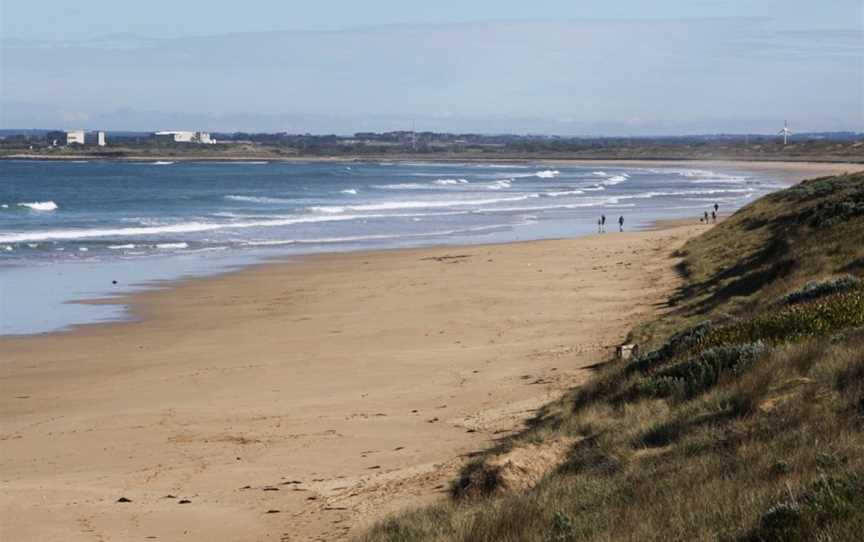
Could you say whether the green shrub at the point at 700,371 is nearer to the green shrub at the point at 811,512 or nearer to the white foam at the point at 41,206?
the green shrub at the point at 811,512

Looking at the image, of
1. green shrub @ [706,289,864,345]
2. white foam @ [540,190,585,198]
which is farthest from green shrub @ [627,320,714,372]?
white foam @ [540,190,585,198]

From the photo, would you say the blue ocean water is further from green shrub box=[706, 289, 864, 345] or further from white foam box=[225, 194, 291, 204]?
green shrub box=[706, 289, 864, 345]

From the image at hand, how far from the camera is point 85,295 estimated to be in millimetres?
27766

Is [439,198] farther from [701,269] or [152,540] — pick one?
[152,540]

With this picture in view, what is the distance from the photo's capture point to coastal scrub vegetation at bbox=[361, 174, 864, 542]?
655 cm

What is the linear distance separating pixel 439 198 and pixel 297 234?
28.9m

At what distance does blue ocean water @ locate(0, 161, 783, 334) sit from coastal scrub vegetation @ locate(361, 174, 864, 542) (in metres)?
14.2

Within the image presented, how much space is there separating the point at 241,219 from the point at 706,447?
1908 inches

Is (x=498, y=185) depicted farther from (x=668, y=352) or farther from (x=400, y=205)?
(x=668, y=352)

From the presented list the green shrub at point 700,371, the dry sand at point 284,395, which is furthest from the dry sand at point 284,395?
the green shrub at point 700,371

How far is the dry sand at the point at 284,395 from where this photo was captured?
1044 cm

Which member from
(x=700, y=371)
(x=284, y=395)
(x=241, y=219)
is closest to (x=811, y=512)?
(x=700, y=371)

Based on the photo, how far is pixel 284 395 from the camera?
50.9 ft

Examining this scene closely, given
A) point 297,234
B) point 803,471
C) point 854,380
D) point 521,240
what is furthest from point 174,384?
point 297,234
